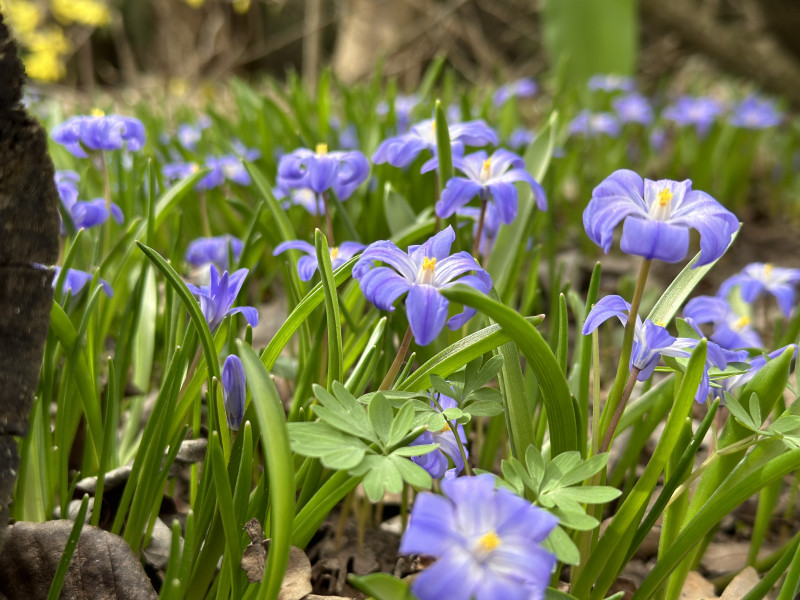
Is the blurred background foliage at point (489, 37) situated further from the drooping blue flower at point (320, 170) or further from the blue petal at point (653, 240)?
the blue petal at point (653, 240)

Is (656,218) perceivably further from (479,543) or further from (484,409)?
(479,543)

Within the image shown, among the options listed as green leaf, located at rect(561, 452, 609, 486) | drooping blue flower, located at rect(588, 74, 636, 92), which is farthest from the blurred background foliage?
green leaf, located at rect(561, 452, 609, 486)

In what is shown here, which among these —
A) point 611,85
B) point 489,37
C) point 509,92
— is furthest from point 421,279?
point 489,37

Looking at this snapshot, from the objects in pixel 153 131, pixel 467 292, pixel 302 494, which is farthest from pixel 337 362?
pixel 153 131

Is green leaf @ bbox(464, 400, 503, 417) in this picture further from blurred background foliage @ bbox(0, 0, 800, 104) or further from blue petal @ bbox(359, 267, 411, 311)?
blurred background foliage @ bbox(0, 0, 800, 104)

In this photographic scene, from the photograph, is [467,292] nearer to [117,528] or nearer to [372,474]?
[372,474]

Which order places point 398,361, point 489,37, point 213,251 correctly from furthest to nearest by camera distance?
point 489,37 → point 213,251 → point 398,361

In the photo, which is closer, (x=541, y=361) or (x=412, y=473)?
(x=412, y=473)
